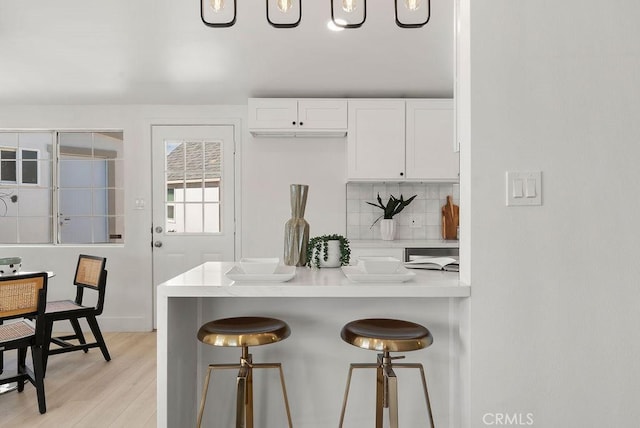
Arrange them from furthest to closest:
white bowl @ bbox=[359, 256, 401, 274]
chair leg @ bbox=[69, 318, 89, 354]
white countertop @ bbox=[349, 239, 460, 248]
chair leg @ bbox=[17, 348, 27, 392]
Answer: white countertop @ bbox=[349, 239, 460, 248], chair leg @ bbox=[69, 318, 89, 354], chair leg @ bbox=[17, 348, 27, 392], white bowl @ bbox=[359, 256, 401, 274]

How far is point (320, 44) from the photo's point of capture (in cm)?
303

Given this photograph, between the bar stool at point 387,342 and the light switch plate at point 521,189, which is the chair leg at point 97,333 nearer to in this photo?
the bar stool at point 387,342

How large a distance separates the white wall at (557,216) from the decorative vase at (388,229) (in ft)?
8.88

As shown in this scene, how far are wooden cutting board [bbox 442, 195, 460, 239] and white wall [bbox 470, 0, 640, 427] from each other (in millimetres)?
2902

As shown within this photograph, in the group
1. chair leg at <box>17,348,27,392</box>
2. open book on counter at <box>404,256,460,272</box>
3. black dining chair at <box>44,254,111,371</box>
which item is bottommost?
chair leg at <box>17,348,27,392</box>

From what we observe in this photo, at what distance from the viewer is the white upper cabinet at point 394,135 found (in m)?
4.21

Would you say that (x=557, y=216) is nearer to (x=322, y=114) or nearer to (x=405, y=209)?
(x=322, y=114)

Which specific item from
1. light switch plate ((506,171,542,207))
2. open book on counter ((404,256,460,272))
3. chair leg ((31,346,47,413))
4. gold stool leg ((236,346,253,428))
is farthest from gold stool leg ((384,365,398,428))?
chair leg ((31,346,47,413))

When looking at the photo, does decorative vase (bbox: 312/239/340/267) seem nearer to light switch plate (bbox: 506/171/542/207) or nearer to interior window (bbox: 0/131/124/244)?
light switch plate (bbox: 506/171/542/207)

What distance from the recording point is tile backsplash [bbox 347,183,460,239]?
4609mm

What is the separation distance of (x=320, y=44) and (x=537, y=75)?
1666 millimetres

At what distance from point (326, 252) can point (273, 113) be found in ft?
7.58

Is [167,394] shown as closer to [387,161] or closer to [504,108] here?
[504,108]

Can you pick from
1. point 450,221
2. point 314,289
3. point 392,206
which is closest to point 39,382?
point 314,289
